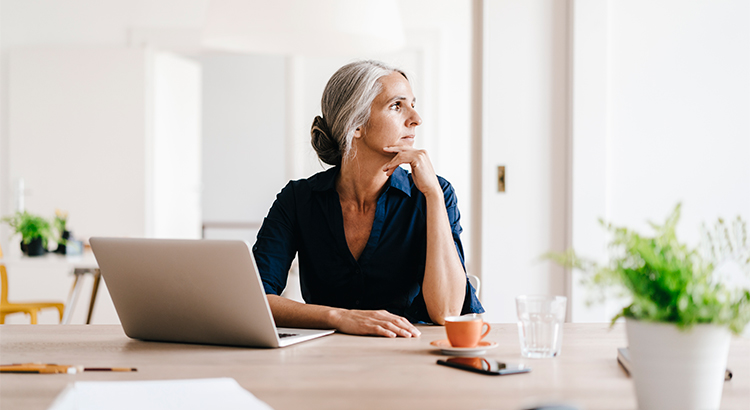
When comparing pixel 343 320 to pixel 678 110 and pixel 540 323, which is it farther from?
pixel 678 110

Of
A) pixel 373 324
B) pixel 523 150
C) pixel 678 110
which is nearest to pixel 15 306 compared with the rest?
pixel 523 150

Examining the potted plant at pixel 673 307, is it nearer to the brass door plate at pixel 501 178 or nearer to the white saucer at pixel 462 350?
the white saucer at pixel 462 350

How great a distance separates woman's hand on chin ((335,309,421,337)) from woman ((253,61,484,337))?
281mm

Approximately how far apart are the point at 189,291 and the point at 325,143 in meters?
0.85

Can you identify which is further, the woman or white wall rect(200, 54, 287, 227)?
white wall rect(200, 54, 287, 227)

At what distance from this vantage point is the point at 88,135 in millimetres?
4742

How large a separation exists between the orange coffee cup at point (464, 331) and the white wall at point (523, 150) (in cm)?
155

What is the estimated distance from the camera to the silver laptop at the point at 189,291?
1.08m

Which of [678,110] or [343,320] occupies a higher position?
[678,110]

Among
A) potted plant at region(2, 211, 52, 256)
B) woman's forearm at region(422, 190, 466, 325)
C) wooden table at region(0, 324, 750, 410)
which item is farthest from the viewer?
potted plant at region(2, 211, 52, 256)

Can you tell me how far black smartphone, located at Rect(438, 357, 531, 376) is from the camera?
0.93 metres

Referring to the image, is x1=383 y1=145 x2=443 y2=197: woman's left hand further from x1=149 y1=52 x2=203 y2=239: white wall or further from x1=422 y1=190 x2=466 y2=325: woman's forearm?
x1=149 y1=52 x2=203 y2=239: white wall

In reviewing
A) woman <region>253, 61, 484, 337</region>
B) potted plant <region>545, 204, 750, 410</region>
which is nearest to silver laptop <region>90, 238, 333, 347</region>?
woman <region>253, 61, 484, 337</region>

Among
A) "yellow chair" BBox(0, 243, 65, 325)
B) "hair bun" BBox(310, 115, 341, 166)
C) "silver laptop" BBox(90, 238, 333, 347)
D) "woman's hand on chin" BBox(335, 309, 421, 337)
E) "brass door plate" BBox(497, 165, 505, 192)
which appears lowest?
"yellow chair" BBox(0, 243, 65, 325)
